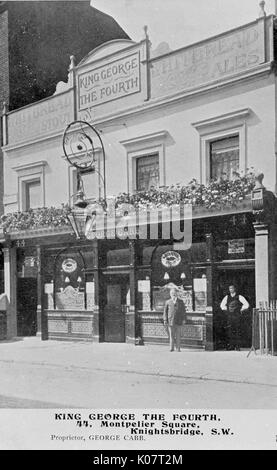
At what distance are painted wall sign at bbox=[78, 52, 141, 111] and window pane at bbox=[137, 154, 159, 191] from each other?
2005 millimetres

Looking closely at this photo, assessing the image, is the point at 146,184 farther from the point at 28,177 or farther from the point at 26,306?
the point at 26,306

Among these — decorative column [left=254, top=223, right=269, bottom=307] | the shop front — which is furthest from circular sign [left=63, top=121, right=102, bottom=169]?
decorative column [left=254, top=223, right=269, bottom=307]

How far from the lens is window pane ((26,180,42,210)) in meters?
19.3

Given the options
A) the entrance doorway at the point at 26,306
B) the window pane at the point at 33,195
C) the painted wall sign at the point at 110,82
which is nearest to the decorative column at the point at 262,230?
the painted wall sign at the point at 110,82

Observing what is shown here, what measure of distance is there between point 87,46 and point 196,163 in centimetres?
847

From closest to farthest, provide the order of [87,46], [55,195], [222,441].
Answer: [222,441] < [55,195] < [87,46]

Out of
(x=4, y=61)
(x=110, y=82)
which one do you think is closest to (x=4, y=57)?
(x=4, y=61)

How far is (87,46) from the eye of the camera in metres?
21.2

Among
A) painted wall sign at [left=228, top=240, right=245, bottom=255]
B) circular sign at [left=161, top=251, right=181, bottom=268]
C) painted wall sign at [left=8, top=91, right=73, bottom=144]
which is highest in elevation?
painted wall sign at [left=8, top=91, right=73, bottom=144]

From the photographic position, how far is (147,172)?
16516 mm

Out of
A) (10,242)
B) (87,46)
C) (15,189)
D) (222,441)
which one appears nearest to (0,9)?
(87,46)

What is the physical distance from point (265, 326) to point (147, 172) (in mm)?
5866

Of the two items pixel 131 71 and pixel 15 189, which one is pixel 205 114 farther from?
pixel 15 189

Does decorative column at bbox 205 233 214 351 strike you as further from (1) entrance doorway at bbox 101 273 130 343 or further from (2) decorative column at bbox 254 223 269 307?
→ (1) entrance doorway at bbox 101 273 130 343
